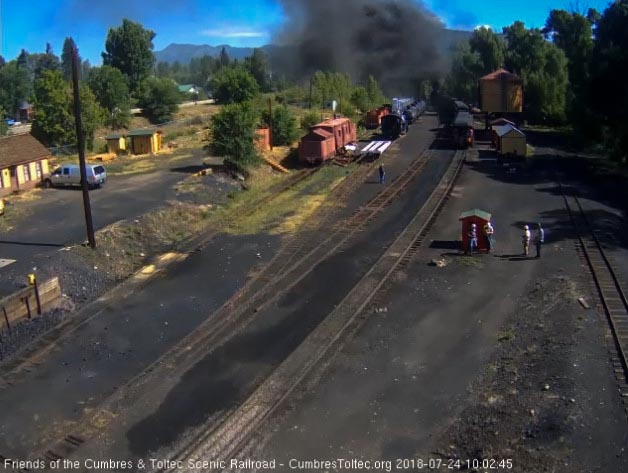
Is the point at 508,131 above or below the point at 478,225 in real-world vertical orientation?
above

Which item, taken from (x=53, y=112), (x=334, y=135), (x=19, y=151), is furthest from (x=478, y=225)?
(x=53, y=112)

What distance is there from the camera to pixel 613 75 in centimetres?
3491

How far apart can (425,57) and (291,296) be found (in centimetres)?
9476

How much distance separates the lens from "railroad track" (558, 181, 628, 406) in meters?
12.9

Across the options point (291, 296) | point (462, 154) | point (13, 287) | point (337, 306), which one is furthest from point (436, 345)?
point (462, 154)

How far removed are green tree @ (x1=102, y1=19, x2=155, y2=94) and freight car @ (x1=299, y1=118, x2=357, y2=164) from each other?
55.1 meters

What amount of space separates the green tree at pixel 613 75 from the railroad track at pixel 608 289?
12110mm

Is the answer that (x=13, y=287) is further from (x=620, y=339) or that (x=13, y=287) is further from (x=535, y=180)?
(x=535, y=180)

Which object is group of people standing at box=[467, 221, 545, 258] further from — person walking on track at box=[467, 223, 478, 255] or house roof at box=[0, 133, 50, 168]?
house roof at box=[0, 133, 50, 168]

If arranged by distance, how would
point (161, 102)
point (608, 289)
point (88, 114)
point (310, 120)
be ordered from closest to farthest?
point (608, 289) → point (88, 114) → point (310, 120) → point (161, 102)

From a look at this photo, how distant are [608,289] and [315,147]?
24.5 metres

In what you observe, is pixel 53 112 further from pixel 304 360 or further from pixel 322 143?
pixel 304 360

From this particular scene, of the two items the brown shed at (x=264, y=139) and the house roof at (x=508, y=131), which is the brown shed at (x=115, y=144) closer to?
the brown shed at (x=264, y=139)

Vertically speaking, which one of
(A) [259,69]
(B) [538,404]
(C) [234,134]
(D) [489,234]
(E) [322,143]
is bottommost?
(B) [538,404]
